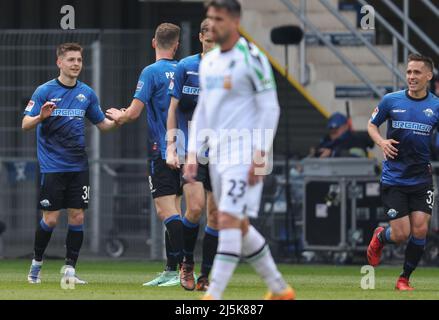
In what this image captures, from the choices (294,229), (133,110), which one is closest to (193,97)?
(133,110)

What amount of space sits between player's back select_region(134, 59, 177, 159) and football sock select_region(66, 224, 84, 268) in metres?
1.14

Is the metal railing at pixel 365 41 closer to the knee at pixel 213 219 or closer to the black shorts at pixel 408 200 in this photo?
the black shorts at pixel 408 200

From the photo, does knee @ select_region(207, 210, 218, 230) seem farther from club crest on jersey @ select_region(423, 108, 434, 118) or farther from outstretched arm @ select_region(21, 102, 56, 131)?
club crest on jersey @ select_region(423, 108, 434, 118)

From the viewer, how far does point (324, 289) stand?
13195mm

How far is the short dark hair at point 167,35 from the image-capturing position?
13516 millimetres

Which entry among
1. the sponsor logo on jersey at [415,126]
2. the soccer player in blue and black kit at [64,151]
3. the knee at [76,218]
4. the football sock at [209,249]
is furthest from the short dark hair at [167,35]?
the sponsor logo on jersey at [415,126]

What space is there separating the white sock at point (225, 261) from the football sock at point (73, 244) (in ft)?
13.2

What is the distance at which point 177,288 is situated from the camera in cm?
1303

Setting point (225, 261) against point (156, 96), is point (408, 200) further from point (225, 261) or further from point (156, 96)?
point (225, 261)

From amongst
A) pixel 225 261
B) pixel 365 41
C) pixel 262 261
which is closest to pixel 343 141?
pixel 365 41

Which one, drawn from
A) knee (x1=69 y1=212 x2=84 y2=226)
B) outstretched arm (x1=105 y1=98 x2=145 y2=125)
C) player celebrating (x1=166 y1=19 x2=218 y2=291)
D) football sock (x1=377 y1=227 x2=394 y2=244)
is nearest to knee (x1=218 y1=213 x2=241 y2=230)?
player celebrating (x1=166 y1=19 x2=218 y2=291)
